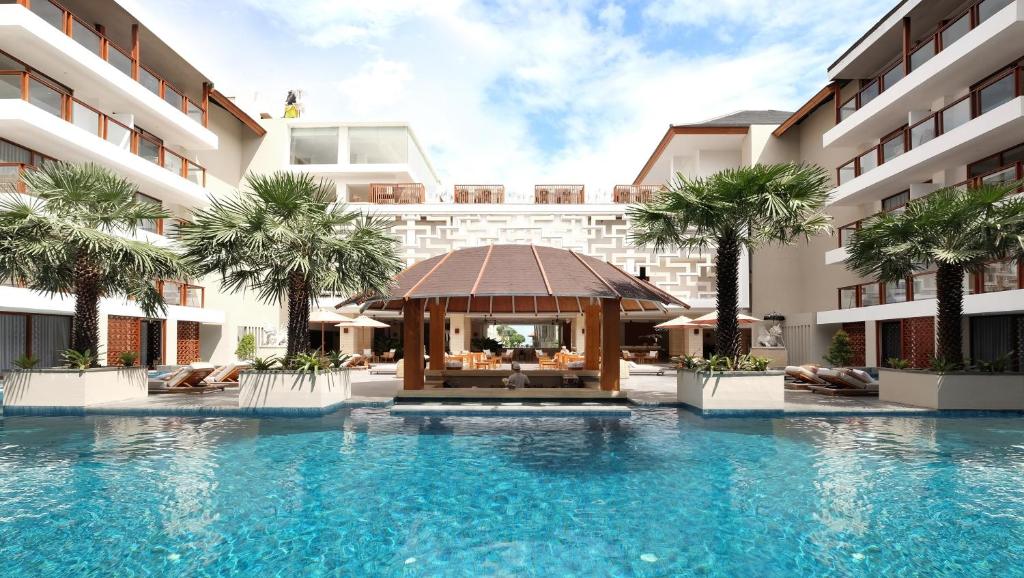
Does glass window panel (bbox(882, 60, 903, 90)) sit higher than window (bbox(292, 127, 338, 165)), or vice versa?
window (bbox(292, 127, 338, 165))

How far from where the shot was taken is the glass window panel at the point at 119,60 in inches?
896

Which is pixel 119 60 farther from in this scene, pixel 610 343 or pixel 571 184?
pixel 610 343

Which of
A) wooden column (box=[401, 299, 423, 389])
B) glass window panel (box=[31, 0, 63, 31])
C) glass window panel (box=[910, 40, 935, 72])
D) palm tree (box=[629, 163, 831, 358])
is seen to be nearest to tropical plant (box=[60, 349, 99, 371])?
wooden column (box=[401, 299, 423, 389])

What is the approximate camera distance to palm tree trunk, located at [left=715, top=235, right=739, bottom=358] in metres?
14.0

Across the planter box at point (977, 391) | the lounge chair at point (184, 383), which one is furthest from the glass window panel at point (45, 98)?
Result: the planter box at point (977, 391)

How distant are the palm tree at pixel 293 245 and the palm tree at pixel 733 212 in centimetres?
607

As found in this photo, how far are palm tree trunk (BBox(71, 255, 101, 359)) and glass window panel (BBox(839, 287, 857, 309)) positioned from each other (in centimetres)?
2525

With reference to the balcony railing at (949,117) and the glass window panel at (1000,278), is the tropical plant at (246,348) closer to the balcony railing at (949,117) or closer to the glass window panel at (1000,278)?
the balcony railing at (949,117)

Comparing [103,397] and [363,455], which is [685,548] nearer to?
[363,455]

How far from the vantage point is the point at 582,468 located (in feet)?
27.5

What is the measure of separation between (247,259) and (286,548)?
880 cm

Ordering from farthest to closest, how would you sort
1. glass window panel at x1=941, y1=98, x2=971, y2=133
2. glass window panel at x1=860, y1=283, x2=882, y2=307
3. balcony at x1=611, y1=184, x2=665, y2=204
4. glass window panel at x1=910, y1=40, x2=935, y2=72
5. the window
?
the window, balcony at x1=611, y1=184, x2=665, y2=204, glass window panel at x1=860, y1=283, x2=882, y2=307, glass window panel at x1=910, y1=40, x2=935, y2=72, glass window panel at x1=941, y1=98, x2=971, y2=133

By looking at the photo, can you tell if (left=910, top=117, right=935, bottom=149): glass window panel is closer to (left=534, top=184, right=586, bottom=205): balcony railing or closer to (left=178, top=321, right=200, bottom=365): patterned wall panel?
(left=534, top=184, right=586, bottom=205): balcony railing

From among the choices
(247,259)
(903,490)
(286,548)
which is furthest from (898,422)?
(247,259)
